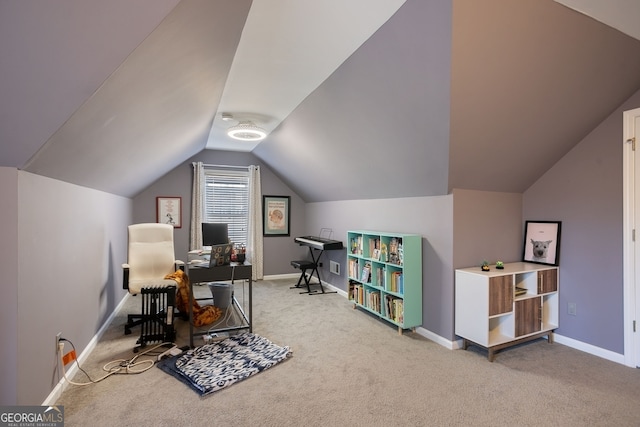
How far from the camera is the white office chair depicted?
3.33 m

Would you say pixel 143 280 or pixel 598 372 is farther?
pixel 143 280

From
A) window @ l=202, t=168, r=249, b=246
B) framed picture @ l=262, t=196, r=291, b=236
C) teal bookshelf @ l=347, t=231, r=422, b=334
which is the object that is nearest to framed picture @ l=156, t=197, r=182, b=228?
window @ l=202, t=168, r=249, b=246

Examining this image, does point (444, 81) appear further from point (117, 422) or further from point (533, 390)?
point (117, 422)

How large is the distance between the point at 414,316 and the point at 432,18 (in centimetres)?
280

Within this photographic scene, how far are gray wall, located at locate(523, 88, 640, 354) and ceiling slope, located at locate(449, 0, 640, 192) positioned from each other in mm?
150

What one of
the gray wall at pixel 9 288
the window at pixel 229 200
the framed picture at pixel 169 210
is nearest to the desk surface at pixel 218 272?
the gray wall at pixel 9 288

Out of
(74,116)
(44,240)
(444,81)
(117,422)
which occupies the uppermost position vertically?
(444,81)

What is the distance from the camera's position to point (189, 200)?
6051 millimetres

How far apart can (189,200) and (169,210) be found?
1.29ft

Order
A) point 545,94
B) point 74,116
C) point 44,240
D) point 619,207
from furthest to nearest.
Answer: point 619,207 < point 545,94 < point 44,240 < point 74,116

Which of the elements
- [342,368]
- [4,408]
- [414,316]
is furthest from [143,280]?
[414,316]

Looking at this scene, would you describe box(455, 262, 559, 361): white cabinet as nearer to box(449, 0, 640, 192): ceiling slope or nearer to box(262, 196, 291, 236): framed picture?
box(449, 0, 640, 192): ceiling slope

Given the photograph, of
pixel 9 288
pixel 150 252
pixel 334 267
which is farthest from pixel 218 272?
pixel 334 267

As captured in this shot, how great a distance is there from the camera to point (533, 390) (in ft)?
7.80
